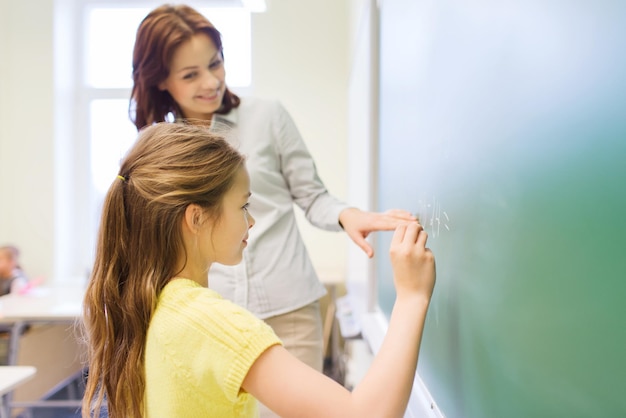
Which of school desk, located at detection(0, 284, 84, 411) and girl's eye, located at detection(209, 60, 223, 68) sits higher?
girl's eye, located at detection(209, 60, 223, 68)

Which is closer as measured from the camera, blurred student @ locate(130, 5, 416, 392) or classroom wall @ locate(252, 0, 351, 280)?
blurred student @ locate(130, 5, 416, 392)

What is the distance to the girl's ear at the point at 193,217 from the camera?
783 millimetres

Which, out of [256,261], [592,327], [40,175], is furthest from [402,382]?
[40,175]

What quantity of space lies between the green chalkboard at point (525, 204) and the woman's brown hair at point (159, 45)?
544mm

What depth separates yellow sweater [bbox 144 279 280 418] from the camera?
641mm

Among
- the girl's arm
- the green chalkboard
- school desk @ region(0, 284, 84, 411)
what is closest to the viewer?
the green chalkboard

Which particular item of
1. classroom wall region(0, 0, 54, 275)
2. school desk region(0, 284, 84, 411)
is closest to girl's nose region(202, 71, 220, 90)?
school desk region(0, 284, 84, 411)

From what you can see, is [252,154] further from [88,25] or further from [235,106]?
[88,25]

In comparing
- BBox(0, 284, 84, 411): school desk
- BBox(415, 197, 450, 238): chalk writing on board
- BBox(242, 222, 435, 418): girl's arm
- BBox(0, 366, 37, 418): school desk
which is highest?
BBox(415, 197, 450, 238): chalk writing on board

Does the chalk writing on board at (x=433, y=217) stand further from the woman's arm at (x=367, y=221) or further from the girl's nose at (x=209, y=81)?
the girl's nose at (x=209, y=81)

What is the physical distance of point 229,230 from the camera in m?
0.82

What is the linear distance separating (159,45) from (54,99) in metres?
3.30

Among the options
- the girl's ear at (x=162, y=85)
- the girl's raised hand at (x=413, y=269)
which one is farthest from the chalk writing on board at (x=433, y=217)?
the girl's ear at (x=162, y=85)

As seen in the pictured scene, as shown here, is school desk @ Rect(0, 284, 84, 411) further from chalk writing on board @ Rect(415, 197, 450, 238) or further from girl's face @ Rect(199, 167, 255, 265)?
chalk writing on board @ Rect(415, 197, 450, 238)
